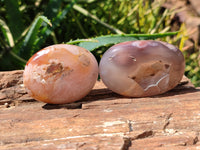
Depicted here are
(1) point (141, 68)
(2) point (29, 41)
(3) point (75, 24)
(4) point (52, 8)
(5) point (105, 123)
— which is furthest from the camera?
(3) point (75, 24)

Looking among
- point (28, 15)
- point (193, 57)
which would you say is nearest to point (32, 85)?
point (28, 15)

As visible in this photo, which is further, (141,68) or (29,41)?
(29,41)

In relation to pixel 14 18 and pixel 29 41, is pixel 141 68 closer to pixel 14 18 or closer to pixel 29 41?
pixel 29 41

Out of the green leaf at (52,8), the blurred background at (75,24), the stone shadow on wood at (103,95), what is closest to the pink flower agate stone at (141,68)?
the stone shadow on wood at (103,95)

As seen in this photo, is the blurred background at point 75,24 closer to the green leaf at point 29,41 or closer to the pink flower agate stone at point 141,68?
the green leaf at point 29,41

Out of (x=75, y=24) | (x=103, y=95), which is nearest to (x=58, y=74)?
(x=103, y=95)

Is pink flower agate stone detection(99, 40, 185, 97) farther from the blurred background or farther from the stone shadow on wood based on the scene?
the blurred background
